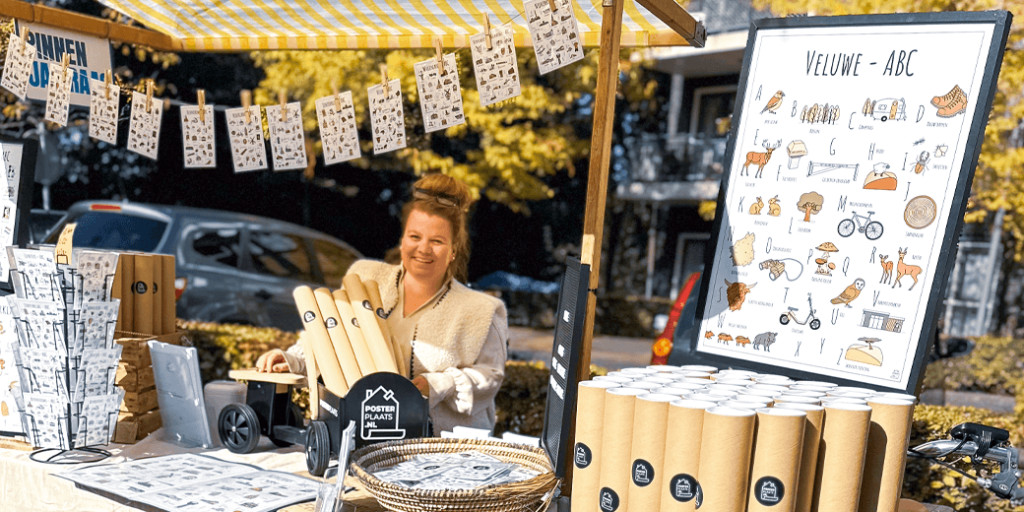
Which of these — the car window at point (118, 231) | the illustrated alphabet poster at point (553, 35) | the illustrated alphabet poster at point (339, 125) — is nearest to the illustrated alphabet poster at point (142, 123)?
the illustrated alphabet poster at point (339, 125)

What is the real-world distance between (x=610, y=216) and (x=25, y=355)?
14610 millimetres

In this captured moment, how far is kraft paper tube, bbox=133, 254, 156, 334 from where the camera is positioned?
2.53 metres

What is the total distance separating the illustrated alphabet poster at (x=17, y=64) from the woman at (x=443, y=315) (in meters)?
1.45

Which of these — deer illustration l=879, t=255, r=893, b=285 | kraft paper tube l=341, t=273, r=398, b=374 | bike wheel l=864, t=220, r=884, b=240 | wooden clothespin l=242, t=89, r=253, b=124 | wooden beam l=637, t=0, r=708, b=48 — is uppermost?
wooden beam l=637, t=0, r=708, b=48

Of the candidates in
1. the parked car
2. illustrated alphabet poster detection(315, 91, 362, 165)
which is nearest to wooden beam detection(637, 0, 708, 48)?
illustrated alphabet poster detection(315, 91, 362, 165)

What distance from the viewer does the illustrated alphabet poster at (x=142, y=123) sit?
116 inches

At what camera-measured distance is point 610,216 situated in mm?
16281

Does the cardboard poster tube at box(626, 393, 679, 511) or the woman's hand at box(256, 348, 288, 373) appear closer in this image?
the cardboard poster tube at box(626, 393, 679, 511)

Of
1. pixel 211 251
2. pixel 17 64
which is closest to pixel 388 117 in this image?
pixel 17 64

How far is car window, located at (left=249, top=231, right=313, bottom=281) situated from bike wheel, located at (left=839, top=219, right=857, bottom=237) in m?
5.49

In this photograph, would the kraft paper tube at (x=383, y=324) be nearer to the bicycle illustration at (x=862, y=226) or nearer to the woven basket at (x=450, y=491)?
the woven basket at (x=450, y=491)

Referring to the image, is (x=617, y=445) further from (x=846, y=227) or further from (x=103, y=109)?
(x=103, y=109)

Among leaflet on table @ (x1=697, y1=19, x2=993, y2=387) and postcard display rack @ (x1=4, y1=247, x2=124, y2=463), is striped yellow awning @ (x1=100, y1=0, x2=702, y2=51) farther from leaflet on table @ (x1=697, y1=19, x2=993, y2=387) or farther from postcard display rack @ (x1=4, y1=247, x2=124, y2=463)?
postcard display rack @ (x1=4, y1=247, x2=124, y2=463)

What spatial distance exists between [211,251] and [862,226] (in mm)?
5444
